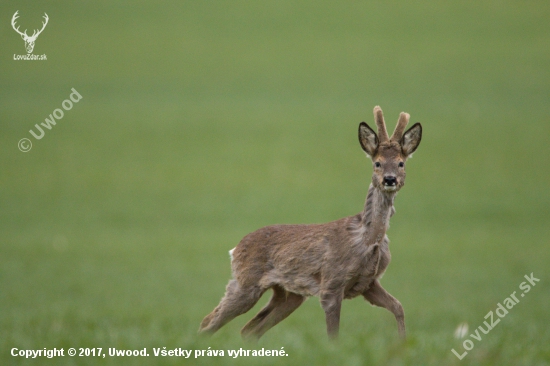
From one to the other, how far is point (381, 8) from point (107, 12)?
1425 cm

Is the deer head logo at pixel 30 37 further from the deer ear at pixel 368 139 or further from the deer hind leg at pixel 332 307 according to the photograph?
the deer hind leg at pixel 332 307

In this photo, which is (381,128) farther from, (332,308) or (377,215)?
(332,308)

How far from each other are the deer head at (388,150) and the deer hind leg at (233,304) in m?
1.72

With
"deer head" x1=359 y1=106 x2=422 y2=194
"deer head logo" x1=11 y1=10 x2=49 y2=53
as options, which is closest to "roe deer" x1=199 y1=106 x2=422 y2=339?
"deer head" x1=359 y1=106 x2=422 y2=194

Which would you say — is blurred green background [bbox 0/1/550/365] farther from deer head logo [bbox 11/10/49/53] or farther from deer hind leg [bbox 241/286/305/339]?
deer hind leg [bbox 241/286/305/339]

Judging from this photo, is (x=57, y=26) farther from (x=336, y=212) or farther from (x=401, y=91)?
(x=336, y=212)

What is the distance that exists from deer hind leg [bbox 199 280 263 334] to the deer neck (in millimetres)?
1348

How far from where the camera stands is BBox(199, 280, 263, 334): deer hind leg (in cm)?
890

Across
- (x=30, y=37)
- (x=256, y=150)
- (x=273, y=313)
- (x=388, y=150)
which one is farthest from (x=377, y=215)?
(x=30, y=37)

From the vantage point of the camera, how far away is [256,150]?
33.1 metres

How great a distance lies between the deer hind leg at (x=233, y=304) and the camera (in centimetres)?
890

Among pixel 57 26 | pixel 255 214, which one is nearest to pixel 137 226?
pixel 255 214

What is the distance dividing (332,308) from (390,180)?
133 cm

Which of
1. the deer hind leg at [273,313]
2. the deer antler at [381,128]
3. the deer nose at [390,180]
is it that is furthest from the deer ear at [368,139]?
the deer hind leg at [273,313]
